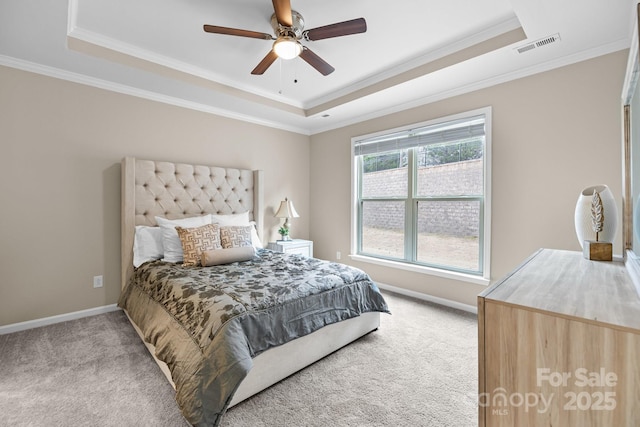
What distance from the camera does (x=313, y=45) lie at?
2645 millimetres

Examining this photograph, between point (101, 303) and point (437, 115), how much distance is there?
430 cm

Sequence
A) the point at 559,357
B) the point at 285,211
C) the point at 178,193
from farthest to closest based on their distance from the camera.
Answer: the point at 285,211 < the point at 178,193 < the point at 559,357

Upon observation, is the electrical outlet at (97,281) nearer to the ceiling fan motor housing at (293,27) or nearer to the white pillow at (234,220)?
the white pillow at (234,220)

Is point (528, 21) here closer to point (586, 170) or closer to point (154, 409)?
point (586, 170)

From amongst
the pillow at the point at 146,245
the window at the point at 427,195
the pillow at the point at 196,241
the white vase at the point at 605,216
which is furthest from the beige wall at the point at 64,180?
the white vase at the point at 605,216

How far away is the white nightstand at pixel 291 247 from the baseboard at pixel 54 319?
1960mm

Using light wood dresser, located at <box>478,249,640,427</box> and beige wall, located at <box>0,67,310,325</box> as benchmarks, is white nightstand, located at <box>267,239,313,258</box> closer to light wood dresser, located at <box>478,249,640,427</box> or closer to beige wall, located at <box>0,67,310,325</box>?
beige wall, located at <box>0,67,310,325</box>

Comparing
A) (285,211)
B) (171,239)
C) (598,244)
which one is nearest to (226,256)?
(171,239)

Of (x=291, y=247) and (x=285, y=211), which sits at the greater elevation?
(x=285, y=211)

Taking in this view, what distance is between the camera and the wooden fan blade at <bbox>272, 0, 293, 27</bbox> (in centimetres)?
180

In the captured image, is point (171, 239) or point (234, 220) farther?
point (234, 220)

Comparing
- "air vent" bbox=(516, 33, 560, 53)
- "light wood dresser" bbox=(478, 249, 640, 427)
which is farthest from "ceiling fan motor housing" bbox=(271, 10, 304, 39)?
"light wood dresser" bbox=(478, 249, 640, 427)

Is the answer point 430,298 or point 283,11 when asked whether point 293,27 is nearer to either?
point 283,11

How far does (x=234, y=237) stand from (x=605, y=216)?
2.96 m
